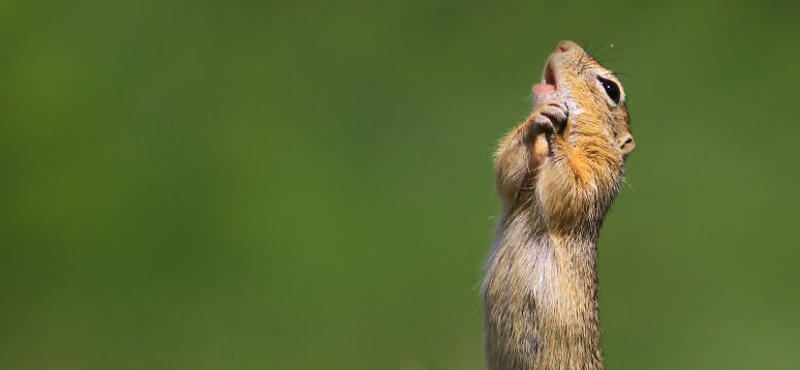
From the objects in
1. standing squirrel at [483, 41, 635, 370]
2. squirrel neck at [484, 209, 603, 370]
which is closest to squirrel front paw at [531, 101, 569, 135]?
standing squirrel at [483, 41, 635, 370]

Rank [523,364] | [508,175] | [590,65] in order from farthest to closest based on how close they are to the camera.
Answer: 1. [590,65]
2. [508,175]
3. [523,364]

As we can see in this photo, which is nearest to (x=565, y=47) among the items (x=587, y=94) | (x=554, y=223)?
(x=587, y=94)

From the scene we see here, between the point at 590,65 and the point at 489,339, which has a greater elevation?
the point at 590,65

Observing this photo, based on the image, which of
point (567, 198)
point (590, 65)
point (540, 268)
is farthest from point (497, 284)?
point (590, 65)

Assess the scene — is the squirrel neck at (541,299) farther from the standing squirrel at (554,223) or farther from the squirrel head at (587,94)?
the squirrel head at (587,94)

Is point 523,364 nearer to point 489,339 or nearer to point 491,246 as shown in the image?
point 489,339

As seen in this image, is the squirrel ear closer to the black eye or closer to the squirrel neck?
the black eye

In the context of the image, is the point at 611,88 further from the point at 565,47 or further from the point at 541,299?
the point at 541,299
